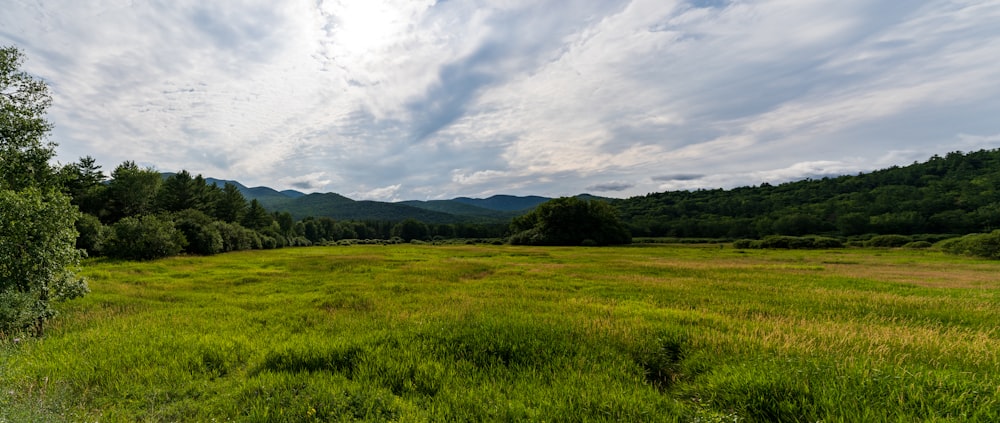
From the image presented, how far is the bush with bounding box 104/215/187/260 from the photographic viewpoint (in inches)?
→ 1612

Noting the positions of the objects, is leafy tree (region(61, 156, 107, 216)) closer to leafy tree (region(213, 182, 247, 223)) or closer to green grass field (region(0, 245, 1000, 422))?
leafy tree (region(213, 182, 247, 223))

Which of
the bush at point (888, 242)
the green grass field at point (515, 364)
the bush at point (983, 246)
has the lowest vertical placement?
the bush at point (888, 242)

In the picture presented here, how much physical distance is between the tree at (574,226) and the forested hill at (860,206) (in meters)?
33.9

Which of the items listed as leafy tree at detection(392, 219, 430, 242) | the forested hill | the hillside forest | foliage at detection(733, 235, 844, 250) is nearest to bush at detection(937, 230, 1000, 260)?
foliage at detection(733, 235, 844, 250)

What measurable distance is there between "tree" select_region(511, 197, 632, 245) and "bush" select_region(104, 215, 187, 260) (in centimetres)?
7472

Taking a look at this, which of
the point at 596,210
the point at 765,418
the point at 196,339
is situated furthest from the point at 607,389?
the point at 596,210

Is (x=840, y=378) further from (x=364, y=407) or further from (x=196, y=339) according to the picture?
(x=196, y=339)

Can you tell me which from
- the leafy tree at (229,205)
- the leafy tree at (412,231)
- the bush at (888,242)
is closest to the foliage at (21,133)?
the leafy tree at (229,205)

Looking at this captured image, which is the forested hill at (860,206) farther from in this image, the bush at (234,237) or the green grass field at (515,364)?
the bush at (234,237)

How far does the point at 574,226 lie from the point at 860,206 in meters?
102

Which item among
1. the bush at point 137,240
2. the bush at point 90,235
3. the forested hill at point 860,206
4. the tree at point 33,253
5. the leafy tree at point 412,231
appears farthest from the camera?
the leafy tree at point 412,231

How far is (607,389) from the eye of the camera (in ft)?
18.5

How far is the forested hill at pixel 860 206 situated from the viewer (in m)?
91.6

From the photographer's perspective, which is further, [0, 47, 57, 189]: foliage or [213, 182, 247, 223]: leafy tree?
[213, 182, 247, 223]: leafy tree
